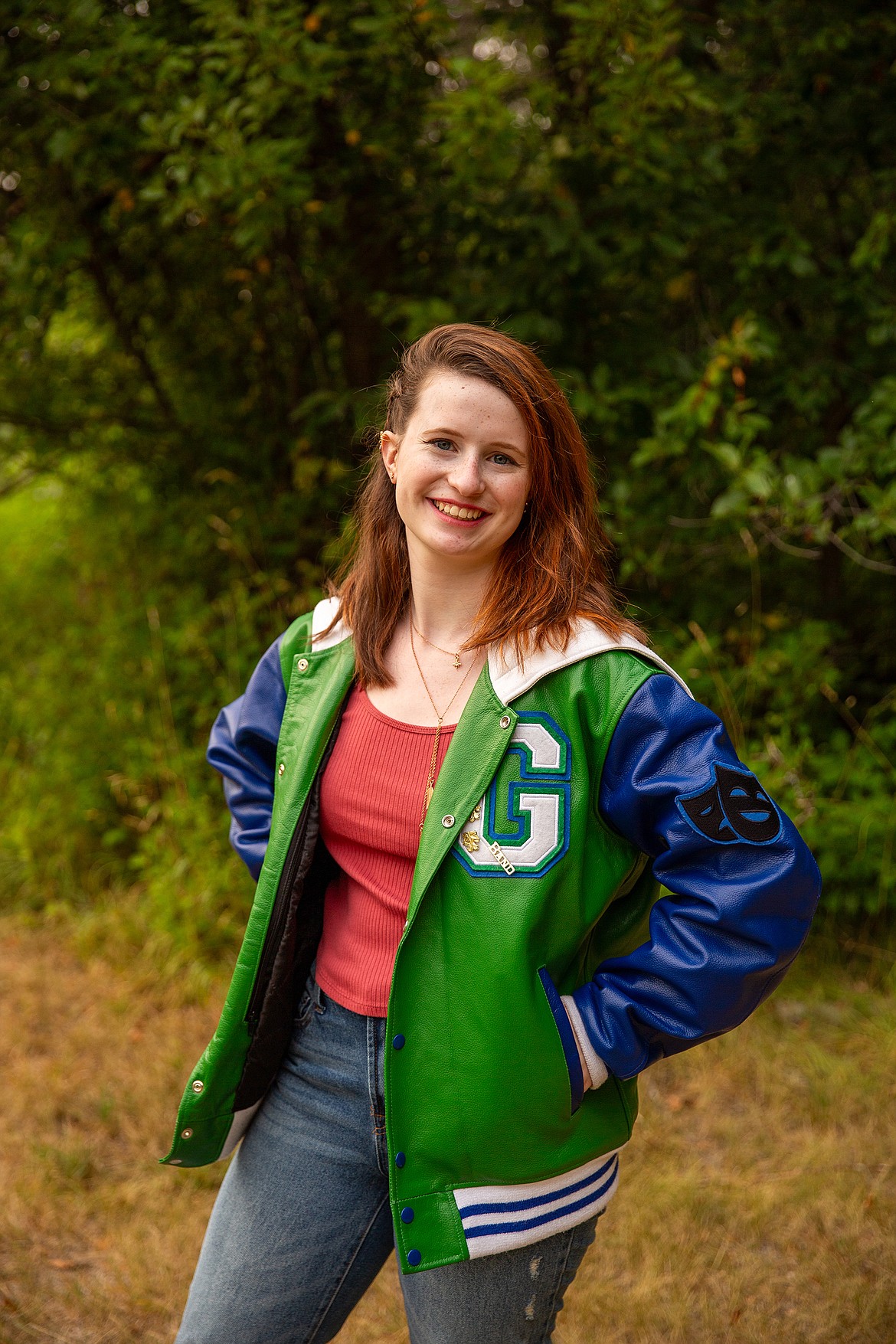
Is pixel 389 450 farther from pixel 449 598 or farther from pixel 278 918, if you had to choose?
pixel 278 918

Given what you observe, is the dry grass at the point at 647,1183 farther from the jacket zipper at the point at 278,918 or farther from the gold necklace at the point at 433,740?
the gold necklace at the point at 433,740

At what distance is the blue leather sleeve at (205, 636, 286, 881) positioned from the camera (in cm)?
198

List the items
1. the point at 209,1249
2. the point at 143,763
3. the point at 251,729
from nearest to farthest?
the point at 209,1249, the point at 251,729, the point at 143,763

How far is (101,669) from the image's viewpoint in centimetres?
468

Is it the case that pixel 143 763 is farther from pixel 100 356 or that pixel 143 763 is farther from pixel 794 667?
pixel 794 667

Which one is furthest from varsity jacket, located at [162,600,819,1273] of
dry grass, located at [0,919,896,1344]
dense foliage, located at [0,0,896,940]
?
dense foliage, located at [0,0,896,940]

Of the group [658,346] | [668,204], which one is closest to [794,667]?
[658,346]

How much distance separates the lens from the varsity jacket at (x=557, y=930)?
4.71ft

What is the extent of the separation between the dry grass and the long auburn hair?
1856 millimetres

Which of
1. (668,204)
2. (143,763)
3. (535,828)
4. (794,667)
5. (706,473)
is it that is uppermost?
(668,204)

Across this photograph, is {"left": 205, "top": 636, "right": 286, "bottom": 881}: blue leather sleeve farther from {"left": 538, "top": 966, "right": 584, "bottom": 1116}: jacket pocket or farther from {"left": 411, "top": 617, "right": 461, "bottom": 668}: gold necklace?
{"left": 538, "top": 966, "right": 584, "bottom": 1116}: jacket pocket

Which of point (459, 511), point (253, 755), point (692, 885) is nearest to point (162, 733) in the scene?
point (253, 755)

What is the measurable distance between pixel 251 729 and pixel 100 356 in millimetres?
3489

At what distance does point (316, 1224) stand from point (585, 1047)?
0.54 meters
